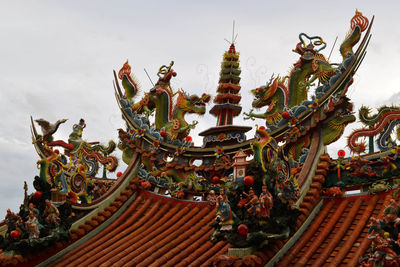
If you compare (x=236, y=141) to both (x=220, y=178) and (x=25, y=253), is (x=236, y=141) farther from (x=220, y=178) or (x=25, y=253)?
(x=25, y=253)

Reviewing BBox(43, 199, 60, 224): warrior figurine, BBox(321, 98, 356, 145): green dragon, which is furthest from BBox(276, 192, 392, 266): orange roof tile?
BBox(43, 199, 60, 224): warrior figurine

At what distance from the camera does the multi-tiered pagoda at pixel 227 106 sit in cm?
988

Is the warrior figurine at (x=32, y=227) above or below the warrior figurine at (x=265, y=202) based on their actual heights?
below

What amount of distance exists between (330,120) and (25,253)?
Answer: 5.20 meters

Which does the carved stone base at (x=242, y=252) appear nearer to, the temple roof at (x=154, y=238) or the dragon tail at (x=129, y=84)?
the temple roof at (x=154, y=238)

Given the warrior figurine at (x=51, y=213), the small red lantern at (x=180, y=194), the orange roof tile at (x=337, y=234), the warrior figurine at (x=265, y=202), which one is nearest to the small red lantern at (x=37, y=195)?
the warrior figurine at (x=51, y=213)

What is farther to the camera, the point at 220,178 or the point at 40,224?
the point at 220,178

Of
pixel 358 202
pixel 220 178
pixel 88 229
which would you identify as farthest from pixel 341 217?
pixel 88 229

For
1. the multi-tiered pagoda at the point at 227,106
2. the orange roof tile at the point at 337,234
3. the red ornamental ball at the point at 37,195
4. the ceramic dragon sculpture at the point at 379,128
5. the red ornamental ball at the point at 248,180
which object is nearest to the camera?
the orange roof tile at the point at 337,234

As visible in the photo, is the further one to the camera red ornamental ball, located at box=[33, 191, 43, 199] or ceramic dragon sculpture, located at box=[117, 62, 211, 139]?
ceramic dragon sculpture, located at box=[117, 62, 211, 139]

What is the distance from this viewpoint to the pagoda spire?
1076cm

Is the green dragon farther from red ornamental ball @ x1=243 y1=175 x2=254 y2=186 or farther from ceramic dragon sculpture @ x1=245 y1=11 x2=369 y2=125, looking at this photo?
red ornamental ball @ x1=243 y1=175 x2=254 y2=186

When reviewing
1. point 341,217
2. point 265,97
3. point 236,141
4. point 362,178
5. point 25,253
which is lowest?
point 25,253

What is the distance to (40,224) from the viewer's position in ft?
28.3
